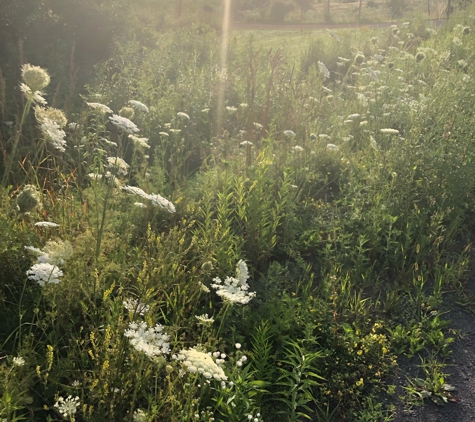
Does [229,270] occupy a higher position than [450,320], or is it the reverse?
[229,270]

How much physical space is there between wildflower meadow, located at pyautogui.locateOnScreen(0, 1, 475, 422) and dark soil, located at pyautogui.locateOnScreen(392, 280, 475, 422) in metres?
0.04

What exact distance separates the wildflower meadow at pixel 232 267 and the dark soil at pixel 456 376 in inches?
1.6

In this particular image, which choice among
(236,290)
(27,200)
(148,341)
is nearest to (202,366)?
(148,341)

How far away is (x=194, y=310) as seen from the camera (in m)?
2.65

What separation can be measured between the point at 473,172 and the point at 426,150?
44 centimetres

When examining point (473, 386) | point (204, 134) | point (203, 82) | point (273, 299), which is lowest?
point (473, 386)

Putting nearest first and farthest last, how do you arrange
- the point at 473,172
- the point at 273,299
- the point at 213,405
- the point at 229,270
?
the point at 213,405
the point at 273,299
the point at 229,270
the point at 473,172

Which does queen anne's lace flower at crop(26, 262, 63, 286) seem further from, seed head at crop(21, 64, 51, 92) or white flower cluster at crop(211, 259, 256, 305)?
seed head at crop(21, 64, 51, 92)

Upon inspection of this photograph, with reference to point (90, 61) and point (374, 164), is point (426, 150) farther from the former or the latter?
point (90, 61)

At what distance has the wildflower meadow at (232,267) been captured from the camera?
209 centimetres

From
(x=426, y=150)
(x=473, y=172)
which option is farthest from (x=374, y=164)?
(x=473, y=172)

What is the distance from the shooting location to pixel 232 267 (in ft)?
10.1

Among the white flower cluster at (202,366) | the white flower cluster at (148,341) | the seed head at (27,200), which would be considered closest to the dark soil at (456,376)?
the white flower cluster at (202,366)

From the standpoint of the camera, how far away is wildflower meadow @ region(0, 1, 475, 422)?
209cm
